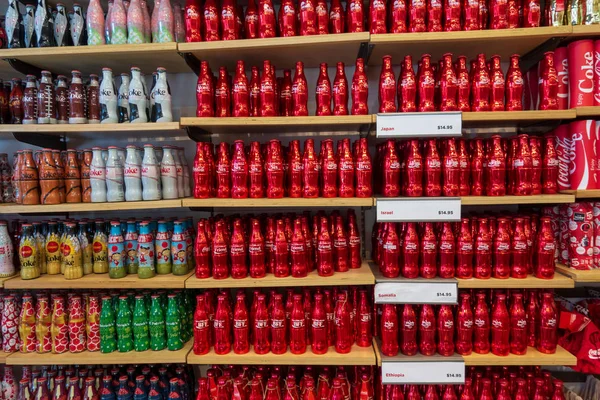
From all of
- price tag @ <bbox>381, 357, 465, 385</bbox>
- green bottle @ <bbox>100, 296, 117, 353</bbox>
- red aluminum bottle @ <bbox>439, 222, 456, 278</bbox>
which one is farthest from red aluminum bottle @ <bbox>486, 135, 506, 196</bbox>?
green bottle @ <bbox>100, 296, 117, 353</bbox>

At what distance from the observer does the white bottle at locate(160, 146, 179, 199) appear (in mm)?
1897

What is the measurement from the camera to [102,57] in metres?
1.90

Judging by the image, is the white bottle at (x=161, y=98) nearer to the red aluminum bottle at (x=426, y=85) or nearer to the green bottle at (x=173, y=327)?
the green bottle at (x=173, y=327)

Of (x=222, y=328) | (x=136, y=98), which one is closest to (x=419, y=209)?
(x=222, y=328)

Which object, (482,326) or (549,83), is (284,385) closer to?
(482,326)

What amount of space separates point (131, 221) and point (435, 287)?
1645 mm

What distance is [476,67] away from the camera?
1.75 metres

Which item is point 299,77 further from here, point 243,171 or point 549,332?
point 549,332

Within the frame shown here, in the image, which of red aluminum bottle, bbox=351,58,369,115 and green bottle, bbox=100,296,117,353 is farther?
green bottle, bbox=100,296,117,353

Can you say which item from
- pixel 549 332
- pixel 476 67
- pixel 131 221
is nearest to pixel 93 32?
pixel 131 221

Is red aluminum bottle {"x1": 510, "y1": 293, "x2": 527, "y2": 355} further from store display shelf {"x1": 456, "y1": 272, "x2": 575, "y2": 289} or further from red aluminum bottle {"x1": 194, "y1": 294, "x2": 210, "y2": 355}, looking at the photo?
red aluminum bottle {"x1": 194, "y1": 294, "x2": 210, "y2": 355}

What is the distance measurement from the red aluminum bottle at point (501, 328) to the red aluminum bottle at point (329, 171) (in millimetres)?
975

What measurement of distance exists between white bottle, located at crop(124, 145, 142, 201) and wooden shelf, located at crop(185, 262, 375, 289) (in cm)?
54

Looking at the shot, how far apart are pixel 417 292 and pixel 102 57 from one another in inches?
80.5
